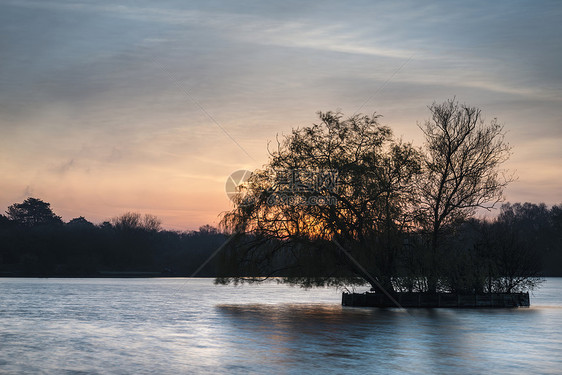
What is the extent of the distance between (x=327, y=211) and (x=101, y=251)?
115m

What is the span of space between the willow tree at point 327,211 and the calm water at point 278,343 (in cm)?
354

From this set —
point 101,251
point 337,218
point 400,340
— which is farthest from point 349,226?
point 101,251

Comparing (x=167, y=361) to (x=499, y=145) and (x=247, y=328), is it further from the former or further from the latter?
(x=499, y=145)

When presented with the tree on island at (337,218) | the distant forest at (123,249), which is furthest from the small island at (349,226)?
the distant forest at (123,249)

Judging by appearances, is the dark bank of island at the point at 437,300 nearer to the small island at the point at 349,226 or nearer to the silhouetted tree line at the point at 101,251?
the small island at the point at 349,226

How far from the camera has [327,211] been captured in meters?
41.0

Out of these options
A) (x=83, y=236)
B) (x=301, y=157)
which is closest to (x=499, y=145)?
(x=301, y=157)

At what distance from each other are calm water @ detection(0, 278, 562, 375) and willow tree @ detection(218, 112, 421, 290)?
3.54 m

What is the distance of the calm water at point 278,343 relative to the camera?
18.4 m

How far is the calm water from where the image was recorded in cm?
1844

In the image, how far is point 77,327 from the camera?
97.6 feet

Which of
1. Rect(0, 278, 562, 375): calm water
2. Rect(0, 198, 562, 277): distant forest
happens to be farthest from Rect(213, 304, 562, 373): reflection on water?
Rect(0, 198, 562, 277): distant forest

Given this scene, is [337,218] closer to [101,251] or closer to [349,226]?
[349,226]

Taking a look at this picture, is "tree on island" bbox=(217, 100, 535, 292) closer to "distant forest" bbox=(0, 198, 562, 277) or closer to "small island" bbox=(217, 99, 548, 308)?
"small island" bbox=(217, 99, 548, 308)
